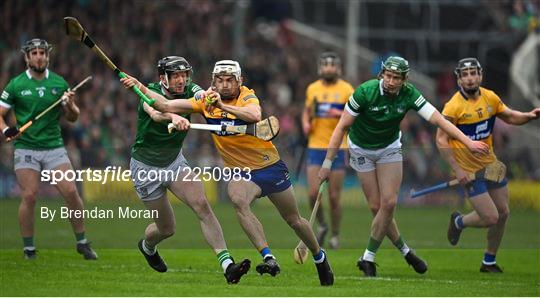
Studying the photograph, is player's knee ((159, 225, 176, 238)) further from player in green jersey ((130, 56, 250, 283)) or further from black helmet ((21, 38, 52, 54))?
black helmet ((21, 38, 52, 54))

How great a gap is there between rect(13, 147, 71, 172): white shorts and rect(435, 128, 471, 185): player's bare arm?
465 cm

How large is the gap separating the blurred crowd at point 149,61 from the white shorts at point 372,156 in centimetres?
815

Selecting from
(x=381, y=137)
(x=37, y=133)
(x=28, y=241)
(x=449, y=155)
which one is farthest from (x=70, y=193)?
(x=449, y=155)

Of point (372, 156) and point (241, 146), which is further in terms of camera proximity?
point (372, 156)

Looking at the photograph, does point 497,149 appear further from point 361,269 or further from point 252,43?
point 361,269

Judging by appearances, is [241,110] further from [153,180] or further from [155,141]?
[153,180]

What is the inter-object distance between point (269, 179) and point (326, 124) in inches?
218

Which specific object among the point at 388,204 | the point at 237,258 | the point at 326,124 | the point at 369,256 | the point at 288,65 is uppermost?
the point at 388,204

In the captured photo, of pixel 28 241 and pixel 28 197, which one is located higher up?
pixel 28 197

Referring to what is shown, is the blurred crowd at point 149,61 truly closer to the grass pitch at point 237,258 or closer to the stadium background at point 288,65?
the stadium background at point 288,65

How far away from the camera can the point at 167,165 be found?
13117mm

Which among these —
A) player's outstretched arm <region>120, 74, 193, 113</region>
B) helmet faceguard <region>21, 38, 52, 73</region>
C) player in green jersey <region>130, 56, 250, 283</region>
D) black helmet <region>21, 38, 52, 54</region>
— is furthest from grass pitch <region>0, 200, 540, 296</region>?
black helmet <region>21, 38, 52, 54</region>

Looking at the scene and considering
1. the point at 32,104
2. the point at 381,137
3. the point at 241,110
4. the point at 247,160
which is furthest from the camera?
the point at 32,104

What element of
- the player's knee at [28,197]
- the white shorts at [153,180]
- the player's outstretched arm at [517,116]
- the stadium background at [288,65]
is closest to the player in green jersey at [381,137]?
the player's outstretched arm at [517,116]
